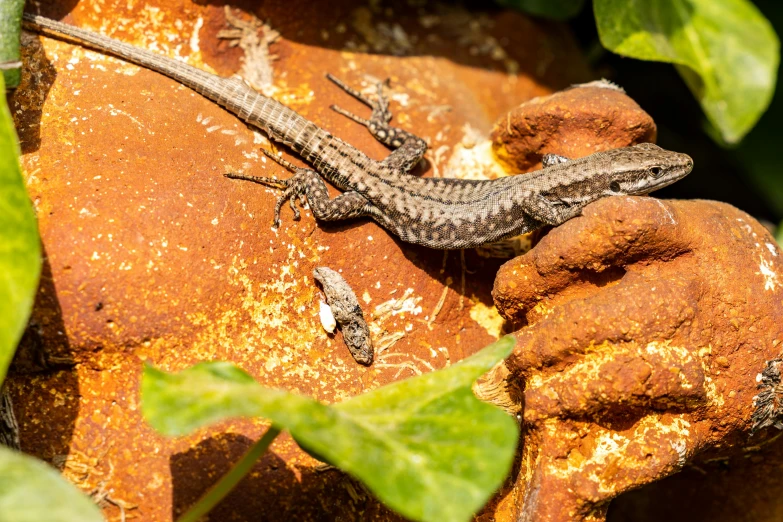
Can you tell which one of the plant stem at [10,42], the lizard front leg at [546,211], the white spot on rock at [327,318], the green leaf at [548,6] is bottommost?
the white spot on rock at [327,318]

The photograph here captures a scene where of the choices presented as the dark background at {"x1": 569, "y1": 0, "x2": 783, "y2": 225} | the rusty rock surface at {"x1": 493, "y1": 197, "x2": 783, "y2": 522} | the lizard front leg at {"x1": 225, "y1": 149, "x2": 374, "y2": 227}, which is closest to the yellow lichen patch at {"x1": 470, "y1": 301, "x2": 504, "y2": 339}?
the rusty rock surface at {"x1": 493, "y1": 197, "x2": 783, "y2": 522}

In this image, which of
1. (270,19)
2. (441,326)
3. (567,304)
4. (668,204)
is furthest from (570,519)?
(270,19)

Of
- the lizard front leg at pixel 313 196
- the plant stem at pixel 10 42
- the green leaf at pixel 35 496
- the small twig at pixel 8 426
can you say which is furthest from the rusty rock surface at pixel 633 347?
the plant stem at pixel 10 42

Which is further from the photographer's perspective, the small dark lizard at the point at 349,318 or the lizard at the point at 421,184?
the lizard at the point at 421,184

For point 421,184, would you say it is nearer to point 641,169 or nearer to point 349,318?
point 349,318

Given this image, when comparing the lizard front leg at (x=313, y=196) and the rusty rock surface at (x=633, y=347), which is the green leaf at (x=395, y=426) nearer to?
the rusty rock surface at (x=633, y=347)

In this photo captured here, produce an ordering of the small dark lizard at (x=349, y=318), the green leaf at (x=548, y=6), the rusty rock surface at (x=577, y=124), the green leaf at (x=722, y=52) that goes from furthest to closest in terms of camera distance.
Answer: the green leaf at (x=548, y=6) < the green leaf at (x=722, y=52) < the rusty rock surface at (x=577, y=124) < the small dark lizard at (x=349, y=318)

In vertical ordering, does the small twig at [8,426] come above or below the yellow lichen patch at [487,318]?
below

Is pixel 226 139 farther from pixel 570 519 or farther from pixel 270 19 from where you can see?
pixel 570 519
